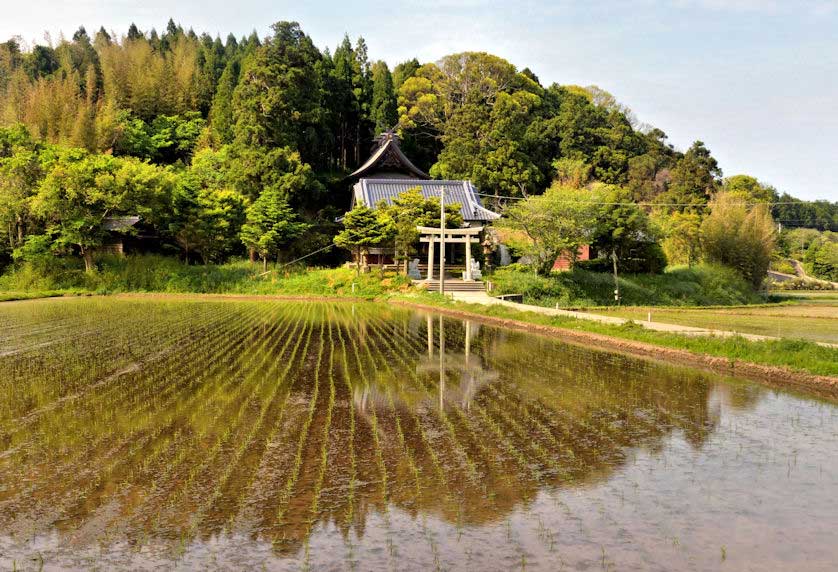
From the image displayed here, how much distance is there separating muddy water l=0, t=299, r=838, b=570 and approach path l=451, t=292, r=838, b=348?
9.57 ft

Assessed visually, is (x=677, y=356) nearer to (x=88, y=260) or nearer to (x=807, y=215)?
(x=88, y=260)

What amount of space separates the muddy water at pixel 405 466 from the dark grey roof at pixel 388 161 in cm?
2463

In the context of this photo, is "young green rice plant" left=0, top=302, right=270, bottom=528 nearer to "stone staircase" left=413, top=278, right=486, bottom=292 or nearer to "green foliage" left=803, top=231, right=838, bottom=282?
"stone staircase" left=413, top=278, right=486, bottom=292

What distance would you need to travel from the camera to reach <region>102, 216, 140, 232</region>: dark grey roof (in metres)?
27.0

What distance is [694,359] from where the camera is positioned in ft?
36.2

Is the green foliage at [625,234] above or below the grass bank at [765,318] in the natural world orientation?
above

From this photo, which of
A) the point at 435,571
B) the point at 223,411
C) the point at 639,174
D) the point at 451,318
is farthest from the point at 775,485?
the point at 639,174

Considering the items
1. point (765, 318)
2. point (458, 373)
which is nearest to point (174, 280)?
point (458, 373)

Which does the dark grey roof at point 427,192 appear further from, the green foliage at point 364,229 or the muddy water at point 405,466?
the muddy water at point 405,466

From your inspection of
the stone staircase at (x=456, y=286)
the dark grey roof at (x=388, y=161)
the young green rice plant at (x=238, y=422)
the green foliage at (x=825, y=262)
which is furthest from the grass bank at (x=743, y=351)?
the green foliage at (x=825, y=262)

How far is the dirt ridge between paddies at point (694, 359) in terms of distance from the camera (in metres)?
9.17

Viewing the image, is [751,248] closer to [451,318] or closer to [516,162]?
[516,162]

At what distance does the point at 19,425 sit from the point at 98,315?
1210 centimetres

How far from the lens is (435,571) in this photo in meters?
3.86
